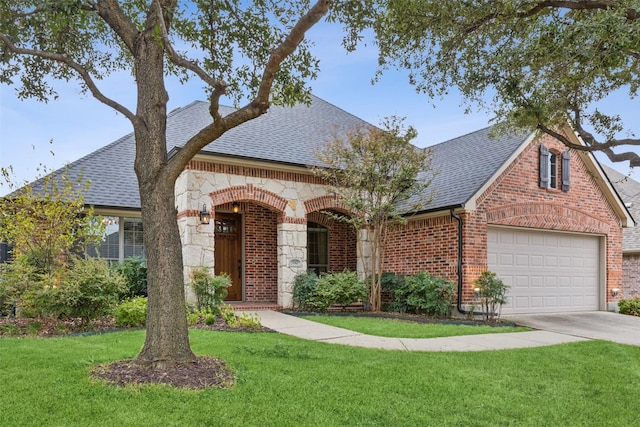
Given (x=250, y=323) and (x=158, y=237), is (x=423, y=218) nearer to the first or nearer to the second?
(x=250, y=323)

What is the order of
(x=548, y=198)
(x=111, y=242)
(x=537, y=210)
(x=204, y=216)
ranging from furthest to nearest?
(x=548, y=198) → (x=537, y=210) → (x=111, y=242) → (x=204, y=216)

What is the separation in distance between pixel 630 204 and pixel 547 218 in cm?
875

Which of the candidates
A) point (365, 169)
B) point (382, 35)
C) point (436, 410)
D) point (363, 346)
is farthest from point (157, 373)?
point (365, 169)

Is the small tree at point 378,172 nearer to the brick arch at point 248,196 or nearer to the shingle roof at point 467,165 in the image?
the shingle roof at point 467,165

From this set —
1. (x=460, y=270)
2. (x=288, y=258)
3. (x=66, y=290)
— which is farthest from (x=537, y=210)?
(x=66, y=290)

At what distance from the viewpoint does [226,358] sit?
6.27m

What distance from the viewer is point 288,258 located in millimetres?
12805

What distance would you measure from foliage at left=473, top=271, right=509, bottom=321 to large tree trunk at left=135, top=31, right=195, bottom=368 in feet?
26.3

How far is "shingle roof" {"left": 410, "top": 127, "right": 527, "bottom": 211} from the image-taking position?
492 inches

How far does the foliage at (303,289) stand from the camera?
1230cm

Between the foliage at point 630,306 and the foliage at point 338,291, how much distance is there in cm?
809

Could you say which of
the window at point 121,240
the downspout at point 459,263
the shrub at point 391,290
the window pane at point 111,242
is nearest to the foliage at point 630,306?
the downspout at point 459,263

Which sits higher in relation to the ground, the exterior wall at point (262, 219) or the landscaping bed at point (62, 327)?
the exterior wall at point (262, 219)

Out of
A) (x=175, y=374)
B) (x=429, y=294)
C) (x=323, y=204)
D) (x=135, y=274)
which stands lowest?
(x=429, y=294)
